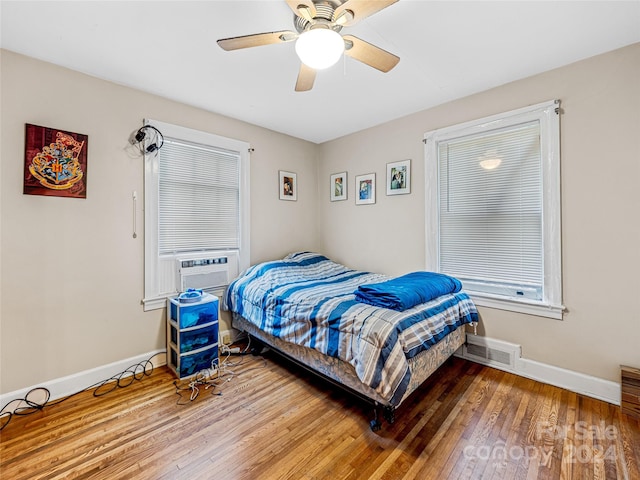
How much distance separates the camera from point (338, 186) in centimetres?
387

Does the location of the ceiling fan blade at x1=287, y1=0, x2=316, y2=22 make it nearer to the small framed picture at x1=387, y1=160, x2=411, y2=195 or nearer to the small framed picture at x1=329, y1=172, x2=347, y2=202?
the small framed picture at x1=387, y1=160, x2=411, y2=195

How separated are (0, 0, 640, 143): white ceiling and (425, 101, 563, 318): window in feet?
1.38

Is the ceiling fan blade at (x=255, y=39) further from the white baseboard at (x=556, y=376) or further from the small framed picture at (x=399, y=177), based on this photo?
the white baseboard at (x=556, y=376)

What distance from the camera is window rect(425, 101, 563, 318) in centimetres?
230

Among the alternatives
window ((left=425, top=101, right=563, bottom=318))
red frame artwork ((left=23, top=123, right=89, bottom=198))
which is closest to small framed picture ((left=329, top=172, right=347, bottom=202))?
window ((left=425, top=101, right=563, bottom=318))

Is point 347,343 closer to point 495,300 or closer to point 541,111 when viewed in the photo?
point 495,300

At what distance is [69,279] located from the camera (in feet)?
7.27

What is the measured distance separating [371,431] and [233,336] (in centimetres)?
190

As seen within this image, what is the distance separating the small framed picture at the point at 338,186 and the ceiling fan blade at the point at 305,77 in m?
1.87

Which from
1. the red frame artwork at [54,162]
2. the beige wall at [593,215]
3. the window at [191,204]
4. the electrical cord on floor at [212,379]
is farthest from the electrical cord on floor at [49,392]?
the beige wall at [593,215]

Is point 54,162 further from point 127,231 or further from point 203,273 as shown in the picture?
point 203,273

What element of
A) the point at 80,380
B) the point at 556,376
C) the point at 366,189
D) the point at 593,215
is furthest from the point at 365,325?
the point at 80,380

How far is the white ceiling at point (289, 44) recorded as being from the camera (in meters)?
1.64

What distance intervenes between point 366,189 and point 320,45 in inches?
88.3
